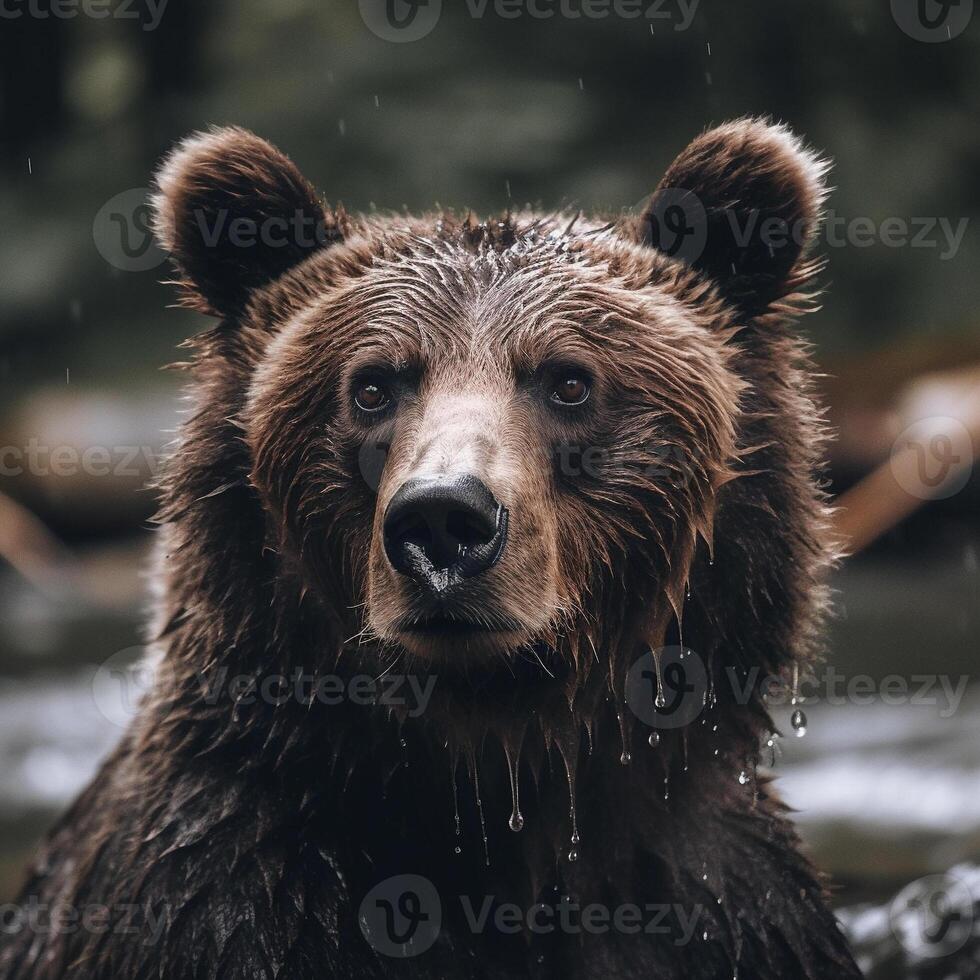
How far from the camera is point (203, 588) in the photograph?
354cm

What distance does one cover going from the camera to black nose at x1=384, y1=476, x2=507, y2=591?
279 cm

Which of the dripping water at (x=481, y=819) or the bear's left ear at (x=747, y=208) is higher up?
the bear's left ear at (x=747, y=208)

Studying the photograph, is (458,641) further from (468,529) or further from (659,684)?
(659,684)

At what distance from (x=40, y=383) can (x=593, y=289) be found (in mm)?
13919

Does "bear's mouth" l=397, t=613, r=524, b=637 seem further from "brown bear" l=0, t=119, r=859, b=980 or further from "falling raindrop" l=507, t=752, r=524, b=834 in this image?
"falling raindrop" l=507, t=752, r=524, b=834

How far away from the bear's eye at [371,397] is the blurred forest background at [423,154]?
7629mm

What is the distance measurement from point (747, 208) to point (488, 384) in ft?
2.99

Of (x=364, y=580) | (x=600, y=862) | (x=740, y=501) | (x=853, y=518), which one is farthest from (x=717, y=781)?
(x=853, y=518)

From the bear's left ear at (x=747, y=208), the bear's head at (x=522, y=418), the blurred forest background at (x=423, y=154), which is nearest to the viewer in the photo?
the bear's head at (x=522, y=418)

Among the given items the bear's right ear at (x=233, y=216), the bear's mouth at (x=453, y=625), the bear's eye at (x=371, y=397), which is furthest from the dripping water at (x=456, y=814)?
the bear's right ear at (x=233, y=216)

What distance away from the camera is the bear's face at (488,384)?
3.01 metres

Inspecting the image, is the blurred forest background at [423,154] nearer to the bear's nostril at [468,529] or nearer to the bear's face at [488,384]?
the bear's face at [488,384]

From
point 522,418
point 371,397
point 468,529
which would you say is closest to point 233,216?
point 371,397

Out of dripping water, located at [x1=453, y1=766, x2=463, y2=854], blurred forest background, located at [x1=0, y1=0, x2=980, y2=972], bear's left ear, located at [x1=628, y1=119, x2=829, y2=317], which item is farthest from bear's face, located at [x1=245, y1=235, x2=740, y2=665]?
blurred forest background, located at [x1=0, y1=0, x2=980, y2=972]
